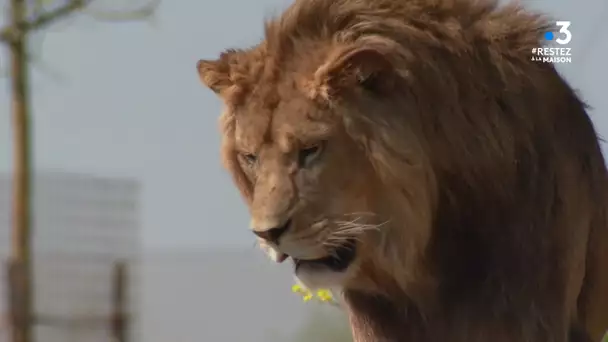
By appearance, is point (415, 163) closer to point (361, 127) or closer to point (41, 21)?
point (361, 127)

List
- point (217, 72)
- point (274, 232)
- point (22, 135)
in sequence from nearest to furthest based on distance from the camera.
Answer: point (274, 232), point (217, 72), point (22, 135)

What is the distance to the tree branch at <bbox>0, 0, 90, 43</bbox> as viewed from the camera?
4.27 meters

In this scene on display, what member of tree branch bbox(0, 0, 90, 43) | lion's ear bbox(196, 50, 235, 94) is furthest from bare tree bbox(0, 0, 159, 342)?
lion's ear bbox(196, 50, 235, 94)

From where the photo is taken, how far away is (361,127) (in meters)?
1.78

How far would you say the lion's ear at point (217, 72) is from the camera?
1.94 m

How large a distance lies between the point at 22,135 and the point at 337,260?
2.72 metres

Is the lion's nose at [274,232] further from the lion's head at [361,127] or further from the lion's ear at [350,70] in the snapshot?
the lion's ear at [350,70]

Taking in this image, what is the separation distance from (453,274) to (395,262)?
5.0 inches

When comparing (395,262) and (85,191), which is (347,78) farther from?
(85,191)

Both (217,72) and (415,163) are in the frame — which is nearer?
(415,163)

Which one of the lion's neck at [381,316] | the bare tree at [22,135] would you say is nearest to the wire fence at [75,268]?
the bare tree at [22,135]

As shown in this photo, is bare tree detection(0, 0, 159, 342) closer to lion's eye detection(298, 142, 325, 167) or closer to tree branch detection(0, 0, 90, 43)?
tree branch detection(0, 0, 90, 43)

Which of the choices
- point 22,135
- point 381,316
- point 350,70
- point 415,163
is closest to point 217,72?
point 350,70

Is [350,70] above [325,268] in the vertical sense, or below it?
above
